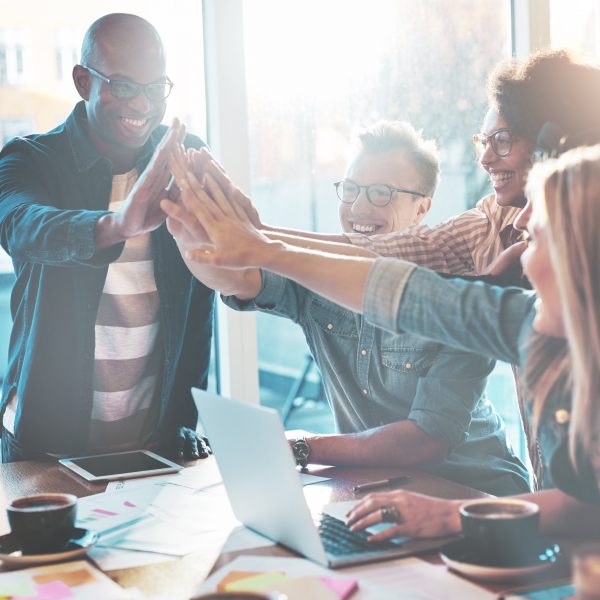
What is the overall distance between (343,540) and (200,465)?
0.63 m

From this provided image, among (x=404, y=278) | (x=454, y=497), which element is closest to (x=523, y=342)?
(x=404, y=278)

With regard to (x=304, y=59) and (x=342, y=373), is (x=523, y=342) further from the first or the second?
(x=304, y=59)

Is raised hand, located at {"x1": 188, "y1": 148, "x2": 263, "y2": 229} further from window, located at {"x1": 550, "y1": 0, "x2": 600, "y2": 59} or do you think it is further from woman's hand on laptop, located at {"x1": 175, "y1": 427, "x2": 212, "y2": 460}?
window, located at {"x1": 550, "y1": 0, "x2": 600, "y2": 59}

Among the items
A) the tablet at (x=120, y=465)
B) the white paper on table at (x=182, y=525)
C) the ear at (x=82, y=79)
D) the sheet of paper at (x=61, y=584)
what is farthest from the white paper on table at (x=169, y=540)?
the ear at (x=82, y=79)

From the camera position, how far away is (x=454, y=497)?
1.58 meters

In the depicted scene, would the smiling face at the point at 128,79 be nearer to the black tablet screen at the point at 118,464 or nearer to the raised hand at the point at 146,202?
the raised hand at the point at 146,202

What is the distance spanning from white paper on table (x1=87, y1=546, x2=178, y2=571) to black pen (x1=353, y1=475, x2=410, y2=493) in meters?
0.44

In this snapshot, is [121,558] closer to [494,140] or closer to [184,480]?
[184,480]

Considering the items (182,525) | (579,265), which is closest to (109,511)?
(182,525)

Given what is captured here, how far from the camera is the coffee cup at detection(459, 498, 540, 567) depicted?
117 cm

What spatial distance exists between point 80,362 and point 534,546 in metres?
1.36

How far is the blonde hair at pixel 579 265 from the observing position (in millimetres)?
1128

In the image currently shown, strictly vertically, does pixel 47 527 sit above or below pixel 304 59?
below

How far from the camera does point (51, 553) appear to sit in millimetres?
1313
